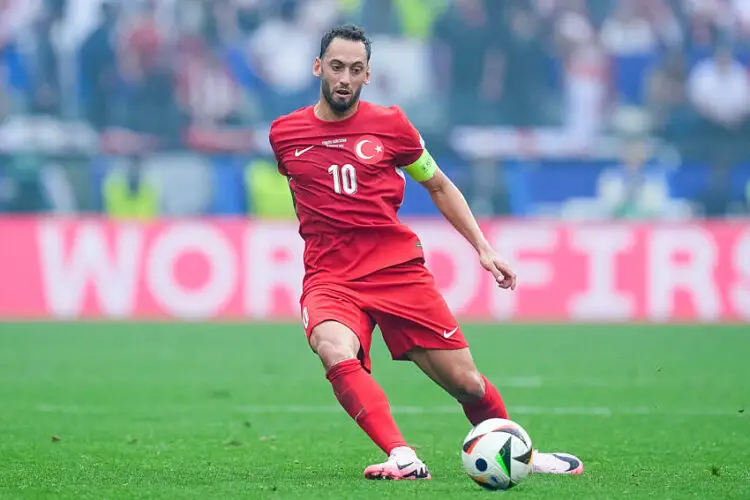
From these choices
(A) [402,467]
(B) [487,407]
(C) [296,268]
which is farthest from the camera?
(C) [296,268]

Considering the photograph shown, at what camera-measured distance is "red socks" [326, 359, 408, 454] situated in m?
5.91

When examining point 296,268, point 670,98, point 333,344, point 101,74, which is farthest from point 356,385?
point 670,98

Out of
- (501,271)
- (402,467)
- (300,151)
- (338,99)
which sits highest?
(338,99)

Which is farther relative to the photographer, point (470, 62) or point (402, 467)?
point (470, 62)

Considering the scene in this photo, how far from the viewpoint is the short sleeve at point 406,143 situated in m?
6.36

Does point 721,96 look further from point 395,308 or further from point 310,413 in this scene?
point 395,308

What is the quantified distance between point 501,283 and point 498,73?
50.0 ft

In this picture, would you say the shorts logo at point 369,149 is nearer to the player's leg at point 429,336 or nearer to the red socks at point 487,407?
the player's leg at point 429,336

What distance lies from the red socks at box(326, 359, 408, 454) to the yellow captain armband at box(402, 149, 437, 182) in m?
1.01

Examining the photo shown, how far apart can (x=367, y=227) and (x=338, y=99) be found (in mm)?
604

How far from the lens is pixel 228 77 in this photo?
69.4ft

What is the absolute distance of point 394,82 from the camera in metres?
20.9

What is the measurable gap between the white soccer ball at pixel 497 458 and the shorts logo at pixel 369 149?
142cm

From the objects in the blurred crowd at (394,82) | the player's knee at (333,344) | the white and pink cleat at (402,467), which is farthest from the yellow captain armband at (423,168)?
the blurred crowd at (394,82)
